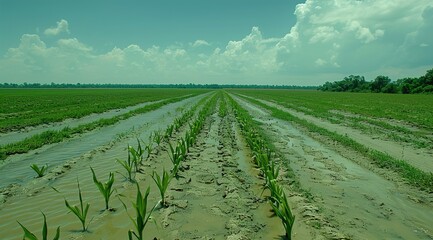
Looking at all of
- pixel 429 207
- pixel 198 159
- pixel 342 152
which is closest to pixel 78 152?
pixel 198 159

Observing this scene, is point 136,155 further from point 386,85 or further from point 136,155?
point 386,85

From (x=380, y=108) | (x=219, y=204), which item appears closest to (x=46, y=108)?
(x=219, y=204)

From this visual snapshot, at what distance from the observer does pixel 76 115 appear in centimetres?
2125

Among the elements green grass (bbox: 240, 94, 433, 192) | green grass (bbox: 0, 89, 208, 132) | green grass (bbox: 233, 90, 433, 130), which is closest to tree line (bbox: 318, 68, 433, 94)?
green grass (bbox: 233, 90, 433, 130)

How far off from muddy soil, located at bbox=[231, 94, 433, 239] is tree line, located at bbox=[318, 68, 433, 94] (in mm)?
83373

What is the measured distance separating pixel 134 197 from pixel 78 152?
5.11m

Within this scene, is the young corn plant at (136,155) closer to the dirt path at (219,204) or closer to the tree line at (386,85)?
the dirt path at (219,204)

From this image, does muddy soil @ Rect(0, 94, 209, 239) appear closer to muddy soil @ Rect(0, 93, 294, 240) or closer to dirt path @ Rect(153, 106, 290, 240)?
muddy soil @ Rect(0, 93, 294, 240)

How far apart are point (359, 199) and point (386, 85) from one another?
106 m

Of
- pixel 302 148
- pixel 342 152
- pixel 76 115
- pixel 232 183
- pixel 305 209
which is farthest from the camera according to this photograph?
pixel 76 115

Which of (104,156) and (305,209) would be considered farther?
(104,156)

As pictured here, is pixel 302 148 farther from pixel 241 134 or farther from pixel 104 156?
pixel 104 156

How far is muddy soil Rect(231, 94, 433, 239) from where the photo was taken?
488 cm

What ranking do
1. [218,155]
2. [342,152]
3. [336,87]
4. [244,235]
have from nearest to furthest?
1. [244,235]
2. [218,155]
3. [342,152]
4. [336,87]
